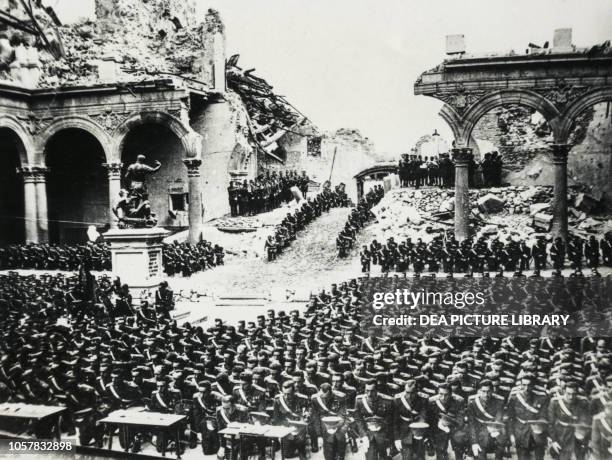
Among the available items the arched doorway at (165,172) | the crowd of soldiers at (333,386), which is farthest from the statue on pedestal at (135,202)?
the arched doorway at (165,172)

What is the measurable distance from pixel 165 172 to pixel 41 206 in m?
5.66

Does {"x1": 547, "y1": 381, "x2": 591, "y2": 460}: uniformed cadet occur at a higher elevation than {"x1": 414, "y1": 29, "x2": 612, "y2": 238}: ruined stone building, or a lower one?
lower

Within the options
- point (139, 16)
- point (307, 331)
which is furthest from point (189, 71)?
point (307, 331)

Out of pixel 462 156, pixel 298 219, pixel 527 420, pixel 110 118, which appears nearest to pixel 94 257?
pixel 110 118

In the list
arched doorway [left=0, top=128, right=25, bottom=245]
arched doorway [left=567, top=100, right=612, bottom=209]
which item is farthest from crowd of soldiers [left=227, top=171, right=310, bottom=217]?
arched doorway [left=567, top=100, right=612, bottom=209]

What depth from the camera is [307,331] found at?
36.1ft

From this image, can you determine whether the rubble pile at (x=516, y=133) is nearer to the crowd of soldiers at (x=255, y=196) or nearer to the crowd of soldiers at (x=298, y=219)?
the crowd of soldiers at (x=298, y=219)

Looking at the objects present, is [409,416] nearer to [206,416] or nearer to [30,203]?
[206,416]

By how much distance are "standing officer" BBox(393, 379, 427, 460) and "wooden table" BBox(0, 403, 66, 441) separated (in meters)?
4.45

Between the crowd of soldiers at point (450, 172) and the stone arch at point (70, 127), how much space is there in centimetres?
1260

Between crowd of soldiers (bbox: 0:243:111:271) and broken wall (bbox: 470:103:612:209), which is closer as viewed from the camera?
broken wall (bbox: 470:103:612:209)

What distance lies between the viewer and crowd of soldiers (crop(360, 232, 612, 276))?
16.3m

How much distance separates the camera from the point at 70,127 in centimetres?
2539

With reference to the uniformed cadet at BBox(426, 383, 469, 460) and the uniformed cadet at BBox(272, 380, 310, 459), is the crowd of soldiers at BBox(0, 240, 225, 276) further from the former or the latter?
the uniformed cadet at BBox(426, 383, 469, 460)
